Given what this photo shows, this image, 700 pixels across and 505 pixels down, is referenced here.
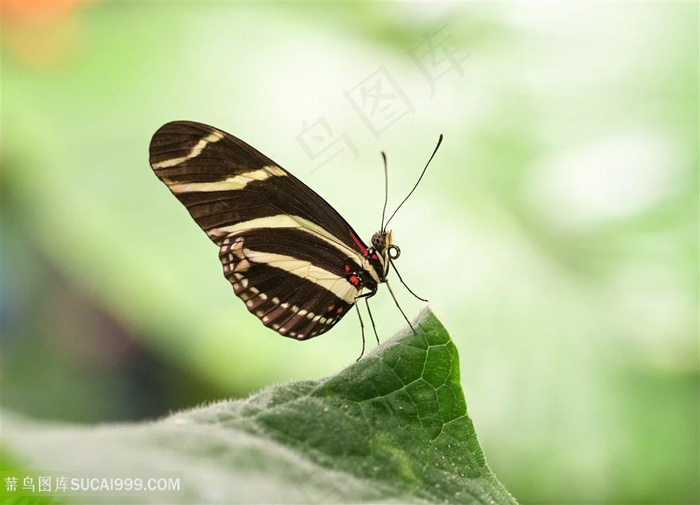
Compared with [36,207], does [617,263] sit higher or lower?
lower

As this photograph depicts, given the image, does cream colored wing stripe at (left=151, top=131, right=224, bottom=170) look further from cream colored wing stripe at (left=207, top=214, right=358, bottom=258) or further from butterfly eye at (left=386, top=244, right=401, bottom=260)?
butterfly eye at (left=386, top=244, right=401, bottom=260)

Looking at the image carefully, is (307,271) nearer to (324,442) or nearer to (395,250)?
(395,250)

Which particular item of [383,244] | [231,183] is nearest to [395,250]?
[383,244]

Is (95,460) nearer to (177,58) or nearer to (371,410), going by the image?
(371,410)

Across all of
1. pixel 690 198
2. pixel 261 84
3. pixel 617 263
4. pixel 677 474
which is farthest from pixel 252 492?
pixel 261 84

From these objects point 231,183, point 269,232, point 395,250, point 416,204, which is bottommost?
point 416,204

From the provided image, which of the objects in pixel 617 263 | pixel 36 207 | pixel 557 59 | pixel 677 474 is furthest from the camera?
pixel 557 59
